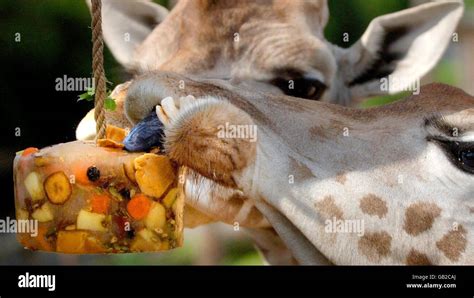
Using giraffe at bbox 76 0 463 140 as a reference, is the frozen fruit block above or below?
below

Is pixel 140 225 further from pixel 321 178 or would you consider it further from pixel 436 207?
pixel 436 207

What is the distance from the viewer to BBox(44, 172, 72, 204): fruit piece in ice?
1.66m

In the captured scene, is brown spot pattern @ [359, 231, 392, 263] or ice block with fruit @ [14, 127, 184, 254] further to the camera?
Answer: brown spot pattern @ [359, 231, 392, 263]

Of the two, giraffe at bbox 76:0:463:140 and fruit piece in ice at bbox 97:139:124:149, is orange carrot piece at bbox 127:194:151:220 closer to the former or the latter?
fruit piece in ice at bbox 97:139:124:149

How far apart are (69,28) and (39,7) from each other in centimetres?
17

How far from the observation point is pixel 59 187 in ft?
5.47

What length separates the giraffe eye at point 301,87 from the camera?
2.63 metres

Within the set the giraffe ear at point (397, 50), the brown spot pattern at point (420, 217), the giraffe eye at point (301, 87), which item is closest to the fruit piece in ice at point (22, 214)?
the brown spot pattern at point (420, 217)

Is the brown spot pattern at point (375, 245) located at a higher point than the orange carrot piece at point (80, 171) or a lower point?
lower

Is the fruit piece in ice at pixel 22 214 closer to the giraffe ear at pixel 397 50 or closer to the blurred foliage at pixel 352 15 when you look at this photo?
the giraffe ear at pixel 397 50

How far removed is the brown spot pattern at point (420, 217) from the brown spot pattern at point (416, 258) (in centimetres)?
4

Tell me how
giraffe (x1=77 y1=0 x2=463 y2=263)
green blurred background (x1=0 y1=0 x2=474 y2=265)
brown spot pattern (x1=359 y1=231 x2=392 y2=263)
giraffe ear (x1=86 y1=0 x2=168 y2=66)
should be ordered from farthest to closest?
green blurred background (x1=0 y1=0 x2=474 y2=265), giraffe ear (x1=86 y1=0 x2=168 y2=66), giraffe (x1=77 y1=0 x2=463 y2=263), brown spot pattern (x1=359 y1=231 x2=392 y2=263)

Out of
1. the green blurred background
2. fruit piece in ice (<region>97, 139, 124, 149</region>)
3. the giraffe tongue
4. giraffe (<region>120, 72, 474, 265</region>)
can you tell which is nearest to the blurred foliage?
the green blurred background
